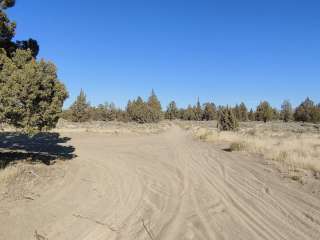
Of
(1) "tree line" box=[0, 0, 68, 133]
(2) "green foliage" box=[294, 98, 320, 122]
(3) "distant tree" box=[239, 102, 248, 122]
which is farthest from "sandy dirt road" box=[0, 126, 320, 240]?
(3) "distant tree" box=[239, 102, 248, 122]

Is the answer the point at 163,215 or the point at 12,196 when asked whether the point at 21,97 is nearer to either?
the point at 12,196

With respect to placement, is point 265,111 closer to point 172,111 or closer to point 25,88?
point 172,111

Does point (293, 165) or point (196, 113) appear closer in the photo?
point (293, 165)

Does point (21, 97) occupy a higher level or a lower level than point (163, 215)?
higher

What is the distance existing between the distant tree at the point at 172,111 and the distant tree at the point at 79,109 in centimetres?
8441

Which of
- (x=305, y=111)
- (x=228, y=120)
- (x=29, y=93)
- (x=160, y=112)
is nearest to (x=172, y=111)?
(x=160, y=112)

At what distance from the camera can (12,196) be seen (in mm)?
9305

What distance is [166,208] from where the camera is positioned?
8242 millimetres

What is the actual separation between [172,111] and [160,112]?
175ft

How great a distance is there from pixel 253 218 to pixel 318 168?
699 centimetres

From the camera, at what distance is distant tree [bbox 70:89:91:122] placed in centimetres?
8393

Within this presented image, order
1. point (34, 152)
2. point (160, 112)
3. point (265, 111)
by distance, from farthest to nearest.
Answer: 1. point (160, 112)
2. point (265, 111)
3. point (34, 152)

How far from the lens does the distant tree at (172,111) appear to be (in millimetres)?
172375

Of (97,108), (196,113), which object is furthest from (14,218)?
(196,113)
